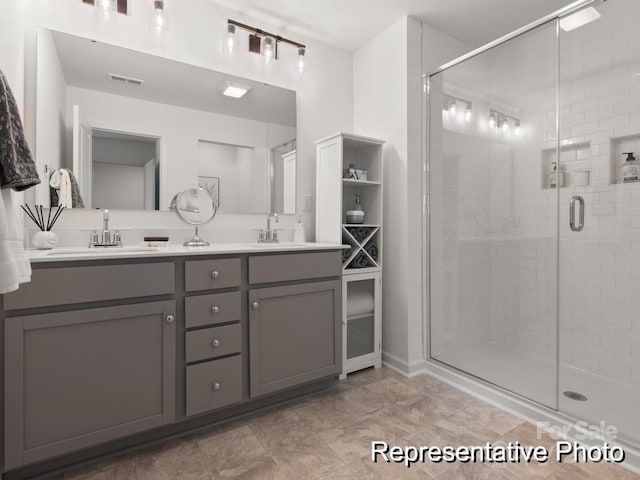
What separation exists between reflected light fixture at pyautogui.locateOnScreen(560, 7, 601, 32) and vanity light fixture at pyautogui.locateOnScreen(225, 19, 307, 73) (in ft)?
5.21

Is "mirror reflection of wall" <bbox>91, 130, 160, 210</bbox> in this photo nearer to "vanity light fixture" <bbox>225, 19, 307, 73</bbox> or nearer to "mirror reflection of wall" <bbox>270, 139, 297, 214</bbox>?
"mirror reflection of wall" <bbox>270, 139, 297, 214</bbox>

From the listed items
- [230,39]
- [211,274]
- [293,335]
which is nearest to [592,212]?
[293,335]

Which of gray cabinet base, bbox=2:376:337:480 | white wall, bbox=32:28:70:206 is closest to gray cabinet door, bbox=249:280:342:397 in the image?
gray cabinet base, bbox=2:376:337:480

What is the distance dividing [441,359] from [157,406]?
1.85 metres

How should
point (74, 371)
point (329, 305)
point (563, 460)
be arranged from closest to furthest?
1. point (74, 371)
2. point (563, 460)
3. point (329, 305)

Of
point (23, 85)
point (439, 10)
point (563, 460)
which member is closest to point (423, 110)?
point (439, 10)

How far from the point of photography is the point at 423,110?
255 centimetres

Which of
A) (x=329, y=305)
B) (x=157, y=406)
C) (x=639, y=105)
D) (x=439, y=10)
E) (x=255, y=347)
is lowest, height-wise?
(x=157, y=406)

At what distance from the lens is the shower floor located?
1.76m

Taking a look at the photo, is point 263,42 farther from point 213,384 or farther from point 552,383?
point 552,383

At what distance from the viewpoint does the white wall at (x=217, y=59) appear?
190cm

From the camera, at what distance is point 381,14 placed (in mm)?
2420

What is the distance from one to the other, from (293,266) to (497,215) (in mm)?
1414

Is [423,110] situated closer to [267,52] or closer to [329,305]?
[267,52]
